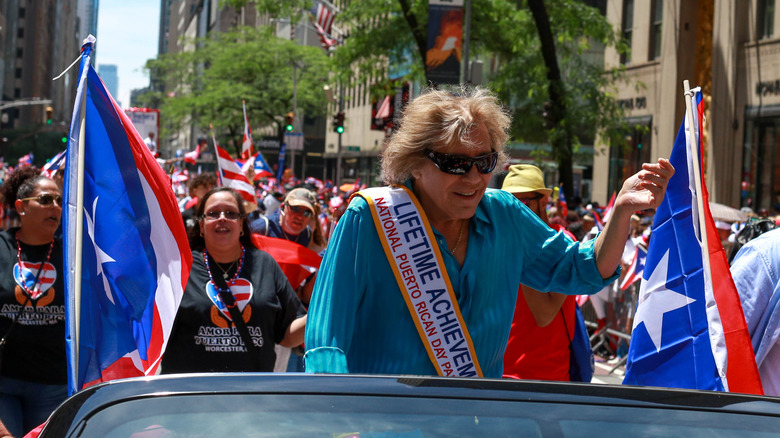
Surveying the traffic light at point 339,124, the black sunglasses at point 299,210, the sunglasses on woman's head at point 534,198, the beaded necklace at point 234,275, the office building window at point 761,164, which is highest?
the traffic light at point 339,124

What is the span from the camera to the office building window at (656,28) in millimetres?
29000

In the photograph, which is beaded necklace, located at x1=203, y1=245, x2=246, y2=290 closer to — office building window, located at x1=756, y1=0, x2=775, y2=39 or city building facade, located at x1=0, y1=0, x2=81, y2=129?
office building window, located at x1=756, y1=0, x2=775, y2=39

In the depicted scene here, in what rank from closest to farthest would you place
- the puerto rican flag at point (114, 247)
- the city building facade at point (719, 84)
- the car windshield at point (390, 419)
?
the car windshield at point (390, 419)
the puerto rican flag at point (114, 247)
the city building facade at point (719, 84)

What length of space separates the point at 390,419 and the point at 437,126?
1430mm

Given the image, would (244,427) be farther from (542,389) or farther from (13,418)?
(13,418)

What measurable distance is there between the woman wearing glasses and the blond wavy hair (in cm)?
166

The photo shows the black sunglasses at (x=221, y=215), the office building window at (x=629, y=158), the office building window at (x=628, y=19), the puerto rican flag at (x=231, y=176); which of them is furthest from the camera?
the office building window at (x=628, y=19)

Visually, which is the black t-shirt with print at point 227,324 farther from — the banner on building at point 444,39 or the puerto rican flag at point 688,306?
the banner on building at point 444,39

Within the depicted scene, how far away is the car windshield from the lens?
1952mm

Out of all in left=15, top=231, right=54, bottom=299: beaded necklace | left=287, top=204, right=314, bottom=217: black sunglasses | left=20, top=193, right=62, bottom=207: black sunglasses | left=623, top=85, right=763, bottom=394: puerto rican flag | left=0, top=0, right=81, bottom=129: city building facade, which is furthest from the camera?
left=0, top=0, right=81, bottom=129: city building facade

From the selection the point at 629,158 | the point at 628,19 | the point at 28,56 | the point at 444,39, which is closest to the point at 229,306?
the point at 444,39

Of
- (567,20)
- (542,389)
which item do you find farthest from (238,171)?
(567,20)

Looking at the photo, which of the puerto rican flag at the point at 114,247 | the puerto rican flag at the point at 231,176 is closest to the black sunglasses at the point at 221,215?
the puerto rican flag at the point at 114,247

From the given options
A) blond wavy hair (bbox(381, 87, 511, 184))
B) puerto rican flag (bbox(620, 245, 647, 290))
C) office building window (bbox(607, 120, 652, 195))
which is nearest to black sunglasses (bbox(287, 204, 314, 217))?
puerto rican flag (bbox(620, 245, 647, 290))
